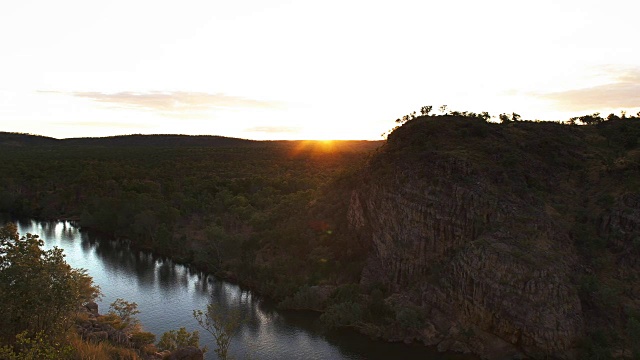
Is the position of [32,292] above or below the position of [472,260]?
above

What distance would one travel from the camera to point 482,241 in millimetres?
40906

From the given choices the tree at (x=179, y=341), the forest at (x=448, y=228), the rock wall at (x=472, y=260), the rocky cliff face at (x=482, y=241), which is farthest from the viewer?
the forest at (x=448, y=228)

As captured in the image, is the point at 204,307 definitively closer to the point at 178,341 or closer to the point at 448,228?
the point at 178,341

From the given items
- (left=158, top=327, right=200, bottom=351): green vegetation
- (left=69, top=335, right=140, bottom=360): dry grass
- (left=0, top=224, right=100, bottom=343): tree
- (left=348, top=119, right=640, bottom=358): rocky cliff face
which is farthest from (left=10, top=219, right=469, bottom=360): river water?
(left=0, top=224, right=100, bottom=343): tree

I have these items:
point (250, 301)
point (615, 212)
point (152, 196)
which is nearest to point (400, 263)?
point (250, 301)

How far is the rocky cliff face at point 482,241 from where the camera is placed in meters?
37.3

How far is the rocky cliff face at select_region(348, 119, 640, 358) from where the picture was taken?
37.3 m

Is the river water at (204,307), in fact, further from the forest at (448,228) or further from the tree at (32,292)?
the tree at (32,292)

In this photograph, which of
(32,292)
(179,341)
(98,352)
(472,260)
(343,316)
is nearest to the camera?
(32,292)

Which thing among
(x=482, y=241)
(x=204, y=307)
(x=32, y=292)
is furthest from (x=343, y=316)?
(x=32, y=292)

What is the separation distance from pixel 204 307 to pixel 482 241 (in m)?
26.3

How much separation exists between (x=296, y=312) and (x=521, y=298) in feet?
65.3

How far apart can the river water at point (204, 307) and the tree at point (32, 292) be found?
16.3 meters

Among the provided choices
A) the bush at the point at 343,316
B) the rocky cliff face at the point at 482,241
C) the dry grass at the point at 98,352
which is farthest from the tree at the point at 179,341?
the rocky cliff face at the point at 482,241
